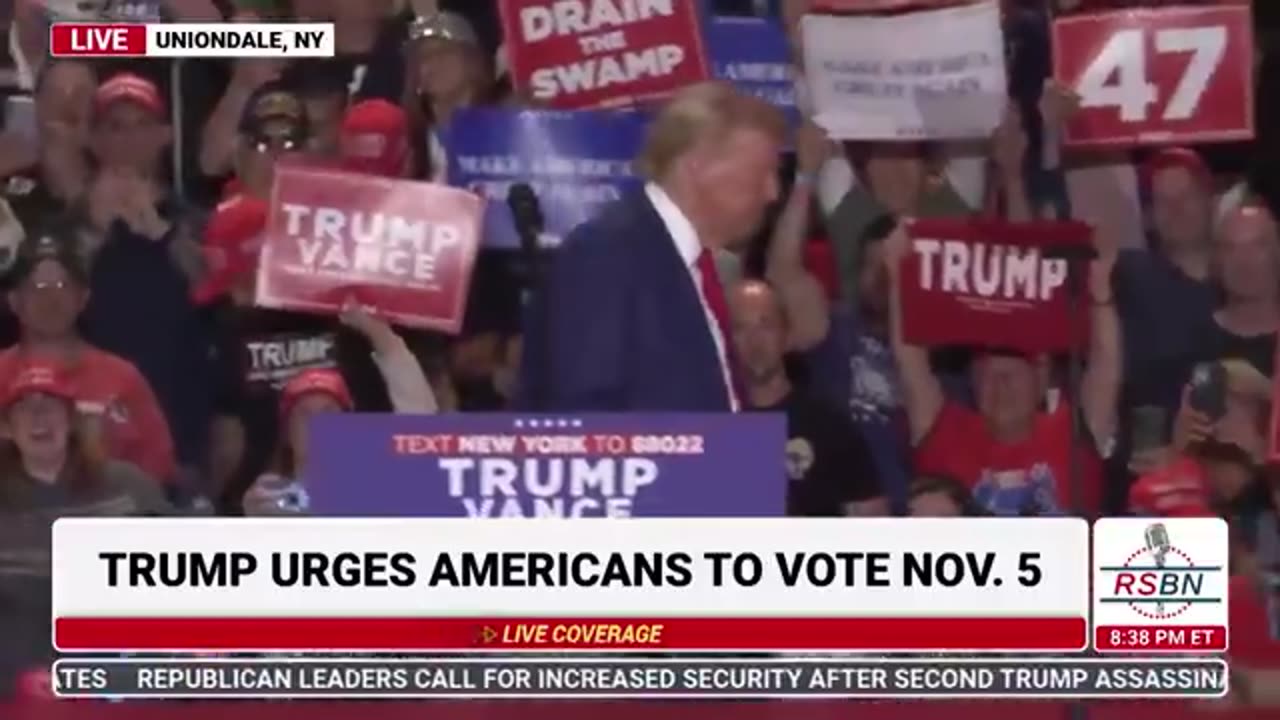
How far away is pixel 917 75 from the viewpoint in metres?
3.78

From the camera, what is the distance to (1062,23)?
378 centimetres

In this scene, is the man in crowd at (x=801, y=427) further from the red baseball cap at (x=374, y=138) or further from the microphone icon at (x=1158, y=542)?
the red baseball cap at (x=374, y=138)

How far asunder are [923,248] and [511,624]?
0.86 meters

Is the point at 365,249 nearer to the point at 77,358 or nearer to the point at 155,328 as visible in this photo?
the point at 155,328

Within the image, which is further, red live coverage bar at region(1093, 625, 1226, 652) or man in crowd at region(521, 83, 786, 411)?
red live coverage bar at region(1093, 625, 1226, 652)

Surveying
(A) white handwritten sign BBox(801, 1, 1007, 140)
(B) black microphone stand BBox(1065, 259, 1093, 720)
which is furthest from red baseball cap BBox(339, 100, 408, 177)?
(B) black microphone stand BBox(1065, 259, 1093, 720)

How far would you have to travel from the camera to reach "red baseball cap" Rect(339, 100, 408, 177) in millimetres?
3771

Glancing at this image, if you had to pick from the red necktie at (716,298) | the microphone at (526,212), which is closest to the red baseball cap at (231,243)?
the microphone at (526,212)

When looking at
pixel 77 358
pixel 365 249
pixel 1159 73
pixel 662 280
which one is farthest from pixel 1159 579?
pixel 77 358

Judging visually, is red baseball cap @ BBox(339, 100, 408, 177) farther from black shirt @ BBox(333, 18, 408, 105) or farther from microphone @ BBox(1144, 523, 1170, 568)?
microphone @ BBox(1144, 523, 1170, 568)

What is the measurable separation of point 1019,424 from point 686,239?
Answer: 0.59 m

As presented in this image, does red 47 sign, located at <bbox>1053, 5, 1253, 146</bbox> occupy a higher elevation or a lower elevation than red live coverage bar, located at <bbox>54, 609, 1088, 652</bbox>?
higher

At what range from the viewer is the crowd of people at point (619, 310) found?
3.73 metres

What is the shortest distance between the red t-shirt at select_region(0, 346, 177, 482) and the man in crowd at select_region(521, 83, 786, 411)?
0.57 m
